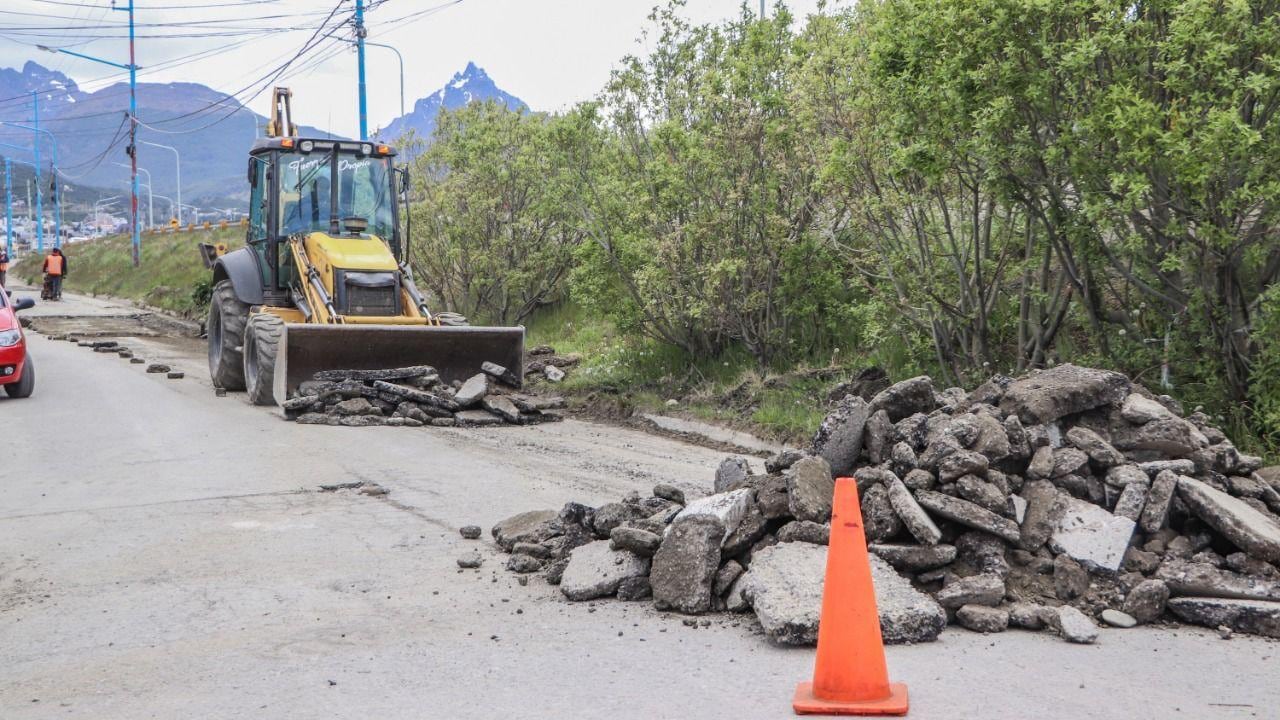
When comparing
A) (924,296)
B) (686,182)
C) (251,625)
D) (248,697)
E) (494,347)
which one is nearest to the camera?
(248,697)

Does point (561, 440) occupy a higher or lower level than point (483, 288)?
lower

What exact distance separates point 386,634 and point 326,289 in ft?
32.2

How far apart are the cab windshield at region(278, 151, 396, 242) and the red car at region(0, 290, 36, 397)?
3.67m

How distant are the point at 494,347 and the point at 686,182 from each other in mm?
3425

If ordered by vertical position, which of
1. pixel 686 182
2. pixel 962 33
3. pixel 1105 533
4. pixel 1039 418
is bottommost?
pixel 1105 533

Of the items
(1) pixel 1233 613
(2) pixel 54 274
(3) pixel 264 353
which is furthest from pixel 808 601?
(2) pixel 54 274

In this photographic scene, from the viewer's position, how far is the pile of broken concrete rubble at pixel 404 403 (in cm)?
1296

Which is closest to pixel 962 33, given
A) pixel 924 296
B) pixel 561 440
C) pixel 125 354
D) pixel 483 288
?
pixel 924 296

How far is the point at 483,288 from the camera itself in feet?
67.5

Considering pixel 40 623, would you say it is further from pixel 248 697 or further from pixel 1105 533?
pixel 1105 533

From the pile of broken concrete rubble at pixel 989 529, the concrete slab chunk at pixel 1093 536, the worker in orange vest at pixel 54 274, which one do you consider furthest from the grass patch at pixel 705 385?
the worker in orange vest at pixel 54 274

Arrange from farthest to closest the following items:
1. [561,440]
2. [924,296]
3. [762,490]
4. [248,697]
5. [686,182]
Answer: [686,182]
[561,440]
[924,296]
[762,490]
[248,697]

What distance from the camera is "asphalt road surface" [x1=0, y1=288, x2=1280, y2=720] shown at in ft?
15.2

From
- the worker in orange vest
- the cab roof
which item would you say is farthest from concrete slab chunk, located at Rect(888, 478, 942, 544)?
the worker in orange vest
